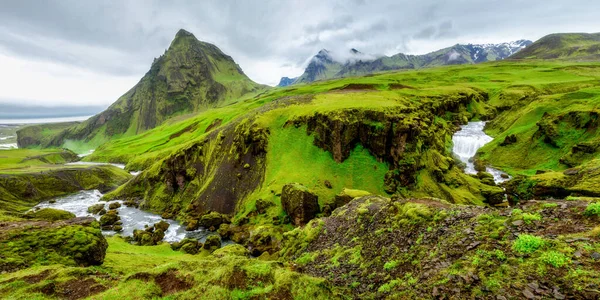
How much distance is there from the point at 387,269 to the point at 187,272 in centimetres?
1285

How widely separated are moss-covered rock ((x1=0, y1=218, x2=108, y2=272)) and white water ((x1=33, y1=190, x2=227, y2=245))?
25682mm

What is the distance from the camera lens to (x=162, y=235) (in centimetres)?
4962

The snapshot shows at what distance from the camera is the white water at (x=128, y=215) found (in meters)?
50.8

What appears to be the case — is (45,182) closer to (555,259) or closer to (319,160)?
(319,160)

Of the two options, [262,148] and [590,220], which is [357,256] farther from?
[262,148]

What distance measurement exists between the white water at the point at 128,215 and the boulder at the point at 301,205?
1386cm

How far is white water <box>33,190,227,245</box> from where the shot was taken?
5081cm

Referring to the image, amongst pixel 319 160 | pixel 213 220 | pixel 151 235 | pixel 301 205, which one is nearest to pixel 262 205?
pixel 301 205

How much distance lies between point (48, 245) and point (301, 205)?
1204 inches

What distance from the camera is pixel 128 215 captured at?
64000 millimetres

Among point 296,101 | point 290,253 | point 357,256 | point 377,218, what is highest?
point 296,101

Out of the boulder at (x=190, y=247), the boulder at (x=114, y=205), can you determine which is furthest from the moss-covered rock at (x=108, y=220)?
the boulder at (x=190, y=247)

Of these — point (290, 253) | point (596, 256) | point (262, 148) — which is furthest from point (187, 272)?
point (262, 148)

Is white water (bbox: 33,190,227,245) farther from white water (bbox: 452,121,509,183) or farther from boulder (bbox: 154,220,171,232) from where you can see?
white water (bbox: 452,121,509,183)
